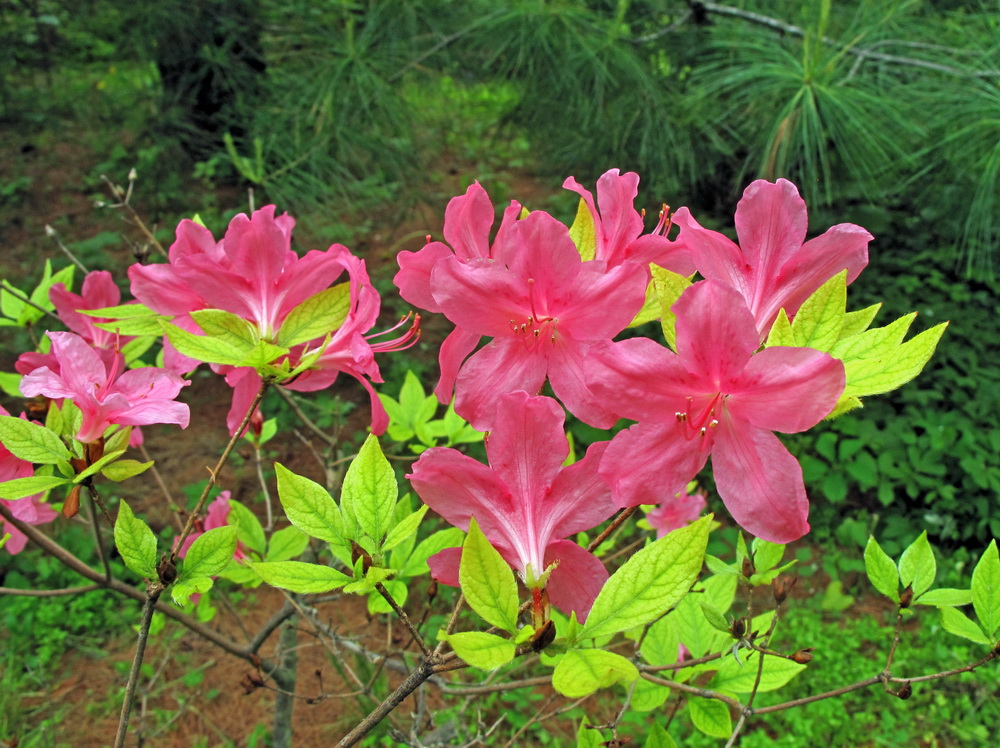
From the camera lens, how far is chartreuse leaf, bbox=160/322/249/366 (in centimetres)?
58

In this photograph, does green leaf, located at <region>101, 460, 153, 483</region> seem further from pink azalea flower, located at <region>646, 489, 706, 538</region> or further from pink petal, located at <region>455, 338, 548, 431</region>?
pink azalea flower, located at <region>646, 489, 706, 538</region>

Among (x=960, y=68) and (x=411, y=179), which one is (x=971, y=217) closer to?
(x=960, y=68)

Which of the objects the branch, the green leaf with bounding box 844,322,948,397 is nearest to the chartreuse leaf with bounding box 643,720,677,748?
the green leaf with bounding box 844,322,948,397

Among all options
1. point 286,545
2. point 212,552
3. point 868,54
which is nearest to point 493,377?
point 212,552

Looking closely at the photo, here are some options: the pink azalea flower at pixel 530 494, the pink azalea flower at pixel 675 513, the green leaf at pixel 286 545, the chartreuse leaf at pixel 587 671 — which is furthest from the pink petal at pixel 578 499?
the pink azalea flower at pixel 675 513

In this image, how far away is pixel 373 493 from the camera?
58 centimetres

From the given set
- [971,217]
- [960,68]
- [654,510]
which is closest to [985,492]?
[971,217]

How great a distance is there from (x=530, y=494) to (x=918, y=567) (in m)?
0.52

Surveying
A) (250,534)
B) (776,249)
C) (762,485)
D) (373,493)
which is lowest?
(250,534)

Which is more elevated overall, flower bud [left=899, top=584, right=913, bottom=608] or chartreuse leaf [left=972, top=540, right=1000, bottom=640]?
chartreuse leaf [left=972, top=540, right=1000, bottom=640]

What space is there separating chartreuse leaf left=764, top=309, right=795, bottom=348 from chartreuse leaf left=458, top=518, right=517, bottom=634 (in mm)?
244

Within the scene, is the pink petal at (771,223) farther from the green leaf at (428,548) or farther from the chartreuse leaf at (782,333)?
the green leaf at (428,548)

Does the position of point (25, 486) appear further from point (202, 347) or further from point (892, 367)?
point (892, 367)

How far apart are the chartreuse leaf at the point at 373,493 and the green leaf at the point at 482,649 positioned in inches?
5.3
